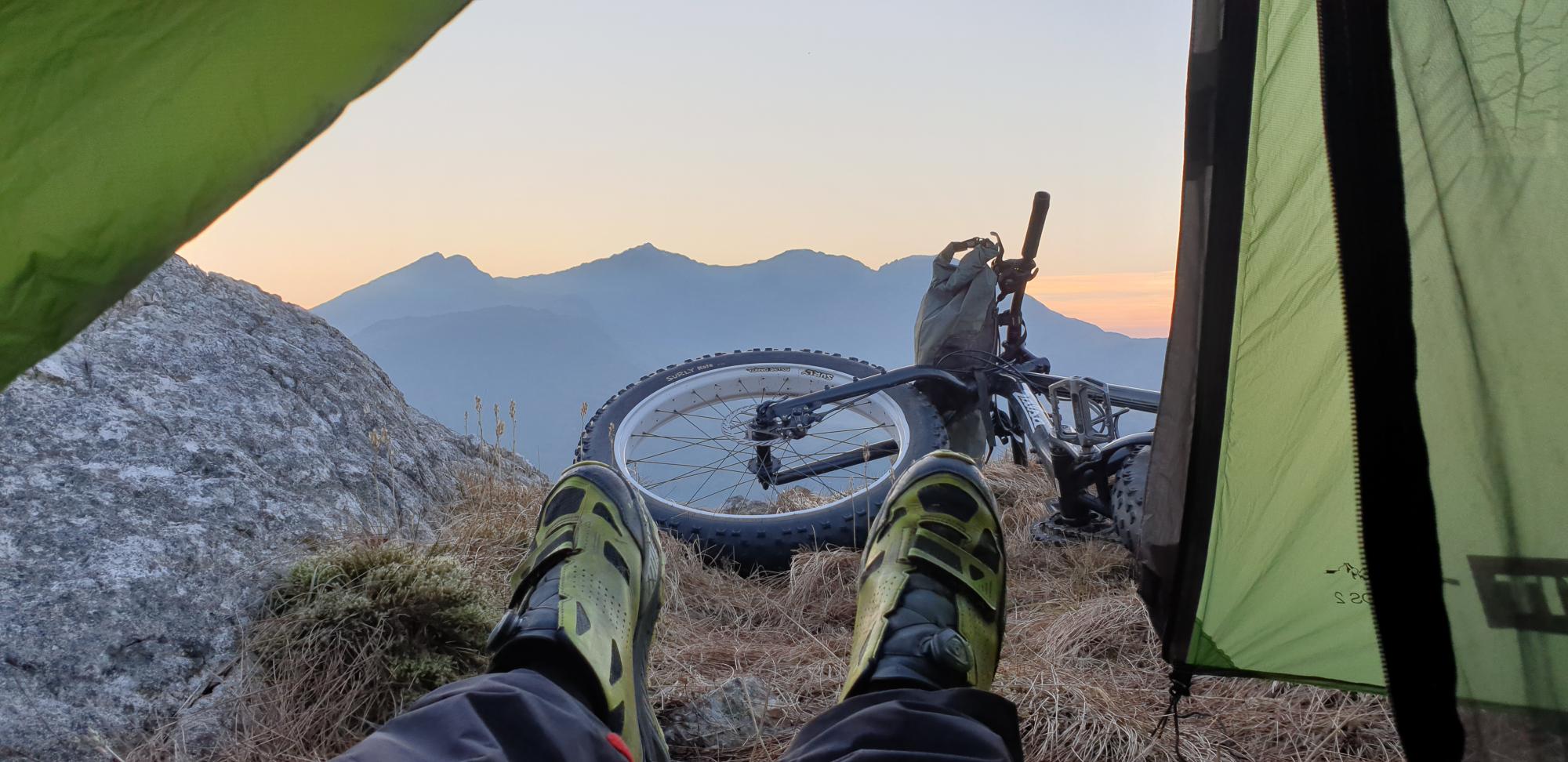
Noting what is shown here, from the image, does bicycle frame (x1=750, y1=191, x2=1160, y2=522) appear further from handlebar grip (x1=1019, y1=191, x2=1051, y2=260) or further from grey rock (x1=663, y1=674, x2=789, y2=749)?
grey rock (x1=663, y1=674, x2=789, y2=749)

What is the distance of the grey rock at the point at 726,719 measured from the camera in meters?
1.83

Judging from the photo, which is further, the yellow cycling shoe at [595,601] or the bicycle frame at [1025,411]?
the bicycle frame at [1025,411]

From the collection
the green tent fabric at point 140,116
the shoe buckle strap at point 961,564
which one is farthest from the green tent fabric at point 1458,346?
the green tent fabric at point 140,116

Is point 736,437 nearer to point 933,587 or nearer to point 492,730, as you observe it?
point 933,587

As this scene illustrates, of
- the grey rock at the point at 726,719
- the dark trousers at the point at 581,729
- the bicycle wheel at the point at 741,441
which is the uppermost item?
the bicycle wheel at the point at 741,441

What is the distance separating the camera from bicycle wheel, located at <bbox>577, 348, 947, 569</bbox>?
3.30m

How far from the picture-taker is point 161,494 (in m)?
2.11

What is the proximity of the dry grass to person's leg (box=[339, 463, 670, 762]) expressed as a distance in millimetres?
309

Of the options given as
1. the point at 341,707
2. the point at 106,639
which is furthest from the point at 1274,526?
the point at 106,639

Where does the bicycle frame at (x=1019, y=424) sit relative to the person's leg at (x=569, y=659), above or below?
above

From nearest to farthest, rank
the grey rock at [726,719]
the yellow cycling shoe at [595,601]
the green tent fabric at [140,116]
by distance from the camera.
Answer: the green tent fabric at [140,116], the yellow cycling shoe at [595,601], the grey rock at [726,719]

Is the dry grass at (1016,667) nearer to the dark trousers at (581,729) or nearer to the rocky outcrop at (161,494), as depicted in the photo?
the rocky outcrop at (161,494)

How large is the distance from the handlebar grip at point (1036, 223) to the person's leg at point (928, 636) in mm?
2095

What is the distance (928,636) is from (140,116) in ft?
4.33
